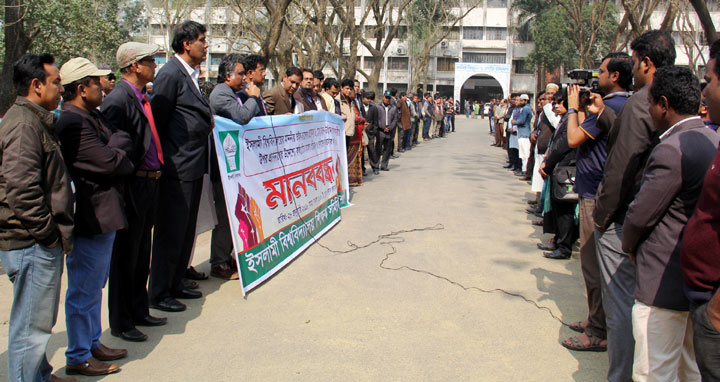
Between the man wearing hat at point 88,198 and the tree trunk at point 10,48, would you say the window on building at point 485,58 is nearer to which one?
the tree trunk at point 10,48

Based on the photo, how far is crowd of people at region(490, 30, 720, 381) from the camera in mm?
2143

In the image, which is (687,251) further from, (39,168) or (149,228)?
(149,228)

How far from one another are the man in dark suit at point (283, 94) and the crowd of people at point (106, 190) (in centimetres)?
151

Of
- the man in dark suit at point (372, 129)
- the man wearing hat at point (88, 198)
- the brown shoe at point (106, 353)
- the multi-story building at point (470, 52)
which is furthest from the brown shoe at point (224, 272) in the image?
the multi-story building at point (470, 52)

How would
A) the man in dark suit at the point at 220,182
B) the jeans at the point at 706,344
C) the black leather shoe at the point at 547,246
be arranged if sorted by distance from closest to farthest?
the jeans at the point at 706,344
the man in dark suit at the point at 220,182
the black leather shoe at the point at 547,246

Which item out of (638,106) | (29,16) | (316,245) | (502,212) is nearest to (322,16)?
(29,16)

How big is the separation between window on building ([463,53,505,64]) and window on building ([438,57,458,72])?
130cm

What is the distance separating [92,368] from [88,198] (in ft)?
3.21

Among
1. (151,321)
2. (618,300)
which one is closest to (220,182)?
(151,321)

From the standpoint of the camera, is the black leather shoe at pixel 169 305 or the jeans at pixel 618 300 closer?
the jeans at pixel 618 300

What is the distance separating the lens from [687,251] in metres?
2.18

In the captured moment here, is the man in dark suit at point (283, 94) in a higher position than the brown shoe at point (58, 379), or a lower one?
higher

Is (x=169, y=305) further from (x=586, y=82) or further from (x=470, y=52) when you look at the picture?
(x=470, y=52)

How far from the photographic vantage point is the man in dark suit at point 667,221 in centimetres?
249
